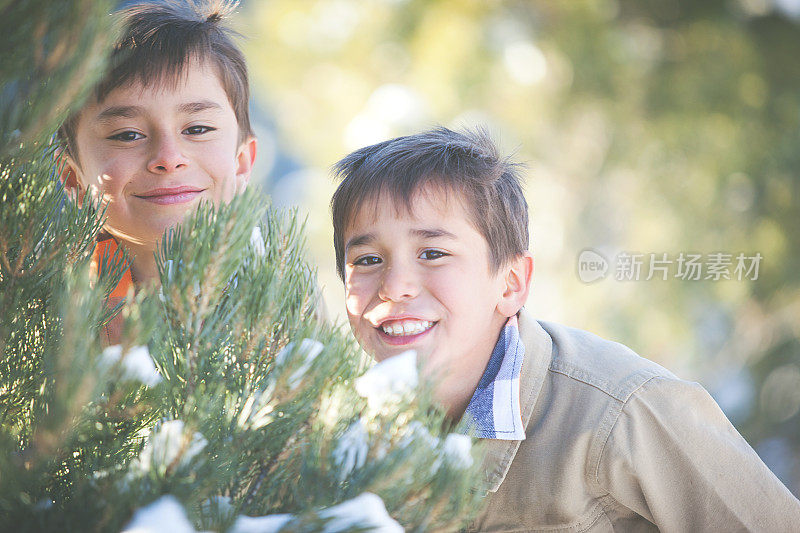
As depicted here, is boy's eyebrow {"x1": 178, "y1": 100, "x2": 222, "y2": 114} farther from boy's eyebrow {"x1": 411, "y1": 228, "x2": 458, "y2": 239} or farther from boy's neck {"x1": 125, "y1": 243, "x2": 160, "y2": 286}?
boy's eyebrow {"x1": 411, "y1": 228, "x2": 458, "y2": 239}

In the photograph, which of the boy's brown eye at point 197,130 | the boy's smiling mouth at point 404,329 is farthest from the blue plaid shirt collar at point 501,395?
the boy's brown eye at point 197,130

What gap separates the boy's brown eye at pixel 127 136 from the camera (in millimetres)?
1080

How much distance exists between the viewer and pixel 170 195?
1106mm

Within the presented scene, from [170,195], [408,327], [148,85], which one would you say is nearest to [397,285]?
[408,327]

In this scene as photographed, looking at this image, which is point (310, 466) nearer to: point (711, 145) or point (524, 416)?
point (524, 416)

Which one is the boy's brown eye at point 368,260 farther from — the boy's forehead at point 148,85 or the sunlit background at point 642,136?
the sunlit background at point 642,136

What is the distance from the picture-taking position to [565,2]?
3.43 metres

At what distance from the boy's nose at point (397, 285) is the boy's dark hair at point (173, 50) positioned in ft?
1.37

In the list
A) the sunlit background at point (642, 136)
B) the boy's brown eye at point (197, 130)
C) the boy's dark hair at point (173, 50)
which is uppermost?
the sunlit background at point (642, 136)

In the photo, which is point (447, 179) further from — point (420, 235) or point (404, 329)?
point (404, 329)

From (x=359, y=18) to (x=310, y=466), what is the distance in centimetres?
361

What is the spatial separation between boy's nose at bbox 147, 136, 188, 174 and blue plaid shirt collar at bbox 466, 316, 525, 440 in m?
0.56

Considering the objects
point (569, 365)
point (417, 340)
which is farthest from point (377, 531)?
point (569, 365)

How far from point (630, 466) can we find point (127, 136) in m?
0.87
